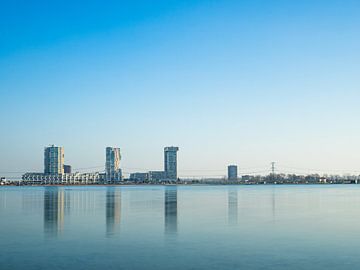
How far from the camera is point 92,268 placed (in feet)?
41.8

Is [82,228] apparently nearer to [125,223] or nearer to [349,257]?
[125,223]

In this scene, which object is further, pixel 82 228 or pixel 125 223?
pixel 125 223

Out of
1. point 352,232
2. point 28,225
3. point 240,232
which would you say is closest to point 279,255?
point 240,232

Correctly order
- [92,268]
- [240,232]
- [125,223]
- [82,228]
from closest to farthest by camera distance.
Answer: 1. [92,268]
2. [240,232]
3. [82,228]
4. [125,223]

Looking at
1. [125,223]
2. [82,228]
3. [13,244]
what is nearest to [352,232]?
[125,223]

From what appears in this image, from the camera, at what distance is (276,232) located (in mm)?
20984

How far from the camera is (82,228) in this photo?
22.3 m

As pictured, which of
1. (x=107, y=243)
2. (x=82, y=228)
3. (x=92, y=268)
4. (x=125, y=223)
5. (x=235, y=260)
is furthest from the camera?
(x=125, y=223)

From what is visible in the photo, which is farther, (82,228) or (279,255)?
(82,228)

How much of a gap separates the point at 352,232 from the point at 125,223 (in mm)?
12026

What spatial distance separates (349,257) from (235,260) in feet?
13.5

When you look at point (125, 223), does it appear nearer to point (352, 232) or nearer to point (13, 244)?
point (13, 244)

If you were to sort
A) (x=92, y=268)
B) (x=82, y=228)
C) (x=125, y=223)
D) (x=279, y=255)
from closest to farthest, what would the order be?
(x=92, y=268)
(x=279, y=255)
(x=82, y=228)
(x=125, y=223)

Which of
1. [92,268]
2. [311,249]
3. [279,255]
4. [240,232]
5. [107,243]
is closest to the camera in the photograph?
[92,268]
